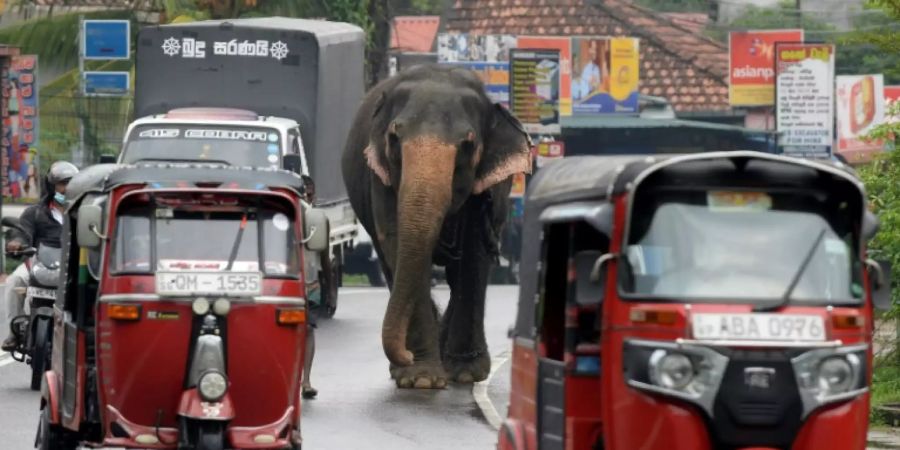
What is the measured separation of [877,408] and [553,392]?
20.8ft

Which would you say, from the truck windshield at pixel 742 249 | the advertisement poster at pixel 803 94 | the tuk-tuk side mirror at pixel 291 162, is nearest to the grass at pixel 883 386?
the truck windshield at pixel 742 249

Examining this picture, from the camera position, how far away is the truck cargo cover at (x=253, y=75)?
27.2 metres

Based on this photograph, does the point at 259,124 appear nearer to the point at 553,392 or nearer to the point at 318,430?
the point at 318,430

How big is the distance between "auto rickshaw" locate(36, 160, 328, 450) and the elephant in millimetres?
5226

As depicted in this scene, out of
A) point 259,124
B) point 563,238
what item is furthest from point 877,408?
point 259,124

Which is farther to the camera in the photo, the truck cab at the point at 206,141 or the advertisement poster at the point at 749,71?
the advertisement poster at the point at 749,71

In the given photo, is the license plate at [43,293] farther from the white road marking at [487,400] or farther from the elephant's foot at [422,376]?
the white road marking at [487,400]

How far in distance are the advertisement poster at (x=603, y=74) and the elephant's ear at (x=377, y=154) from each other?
33.5 metres

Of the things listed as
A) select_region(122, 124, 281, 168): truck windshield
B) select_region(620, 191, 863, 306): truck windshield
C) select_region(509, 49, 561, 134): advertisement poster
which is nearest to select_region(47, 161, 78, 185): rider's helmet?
select_region(122, 124, 281, 168): truck windshield

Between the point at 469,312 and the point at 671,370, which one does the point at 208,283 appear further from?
the point at 469,312

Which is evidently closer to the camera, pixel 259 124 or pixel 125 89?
pixel 259 124

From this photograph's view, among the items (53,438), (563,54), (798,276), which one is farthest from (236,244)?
(563,54)

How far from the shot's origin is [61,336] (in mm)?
13203

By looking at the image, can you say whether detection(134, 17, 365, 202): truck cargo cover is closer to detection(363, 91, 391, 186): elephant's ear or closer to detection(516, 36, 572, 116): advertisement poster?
detection(363, 91, 391, 186): elephant's ear
